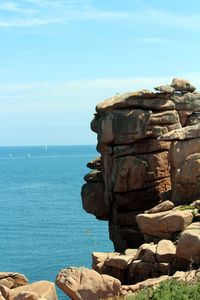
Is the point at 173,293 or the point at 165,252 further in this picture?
the point at 165,252

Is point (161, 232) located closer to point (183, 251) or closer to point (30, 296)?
point (183, 251)

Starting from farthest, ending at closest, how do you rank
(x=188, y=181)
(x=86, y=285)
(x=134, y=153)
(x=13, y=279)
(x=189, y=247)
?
(x=134, y=153) → (x=188, y=181) → (x=13, y=279) → (x=189, y=247) → (x=86, y=285)

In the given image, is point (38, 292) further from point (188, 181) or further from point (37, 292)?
point (188, 181)

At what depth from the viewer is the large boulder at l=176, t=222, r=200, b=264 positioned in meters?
32.5

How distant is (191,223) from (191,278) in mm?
8310

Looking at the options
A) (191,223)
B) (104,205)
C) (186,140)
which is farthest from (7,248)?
(191,223)

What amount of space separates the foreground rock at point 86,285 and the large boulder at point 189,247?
5.23m

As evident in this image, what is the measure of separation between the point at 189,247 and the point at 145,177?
1925 cm

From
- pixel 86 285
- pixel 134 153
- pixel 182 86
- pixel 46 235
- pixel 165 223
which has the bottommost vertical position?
pixel 46 235

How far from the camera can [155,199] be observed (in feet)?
172

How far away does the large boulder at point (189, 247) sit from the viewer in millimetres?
32500

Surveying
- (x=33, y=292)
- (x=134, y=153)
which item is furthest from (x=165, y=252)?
(x=134, y=153)

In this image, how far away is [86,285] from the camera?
92.3 ft

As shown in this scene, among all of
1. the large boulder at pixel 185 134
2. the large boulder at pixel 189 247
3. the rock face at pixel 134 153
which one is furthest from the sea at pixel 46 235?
the large boulder at pixel 189 247
